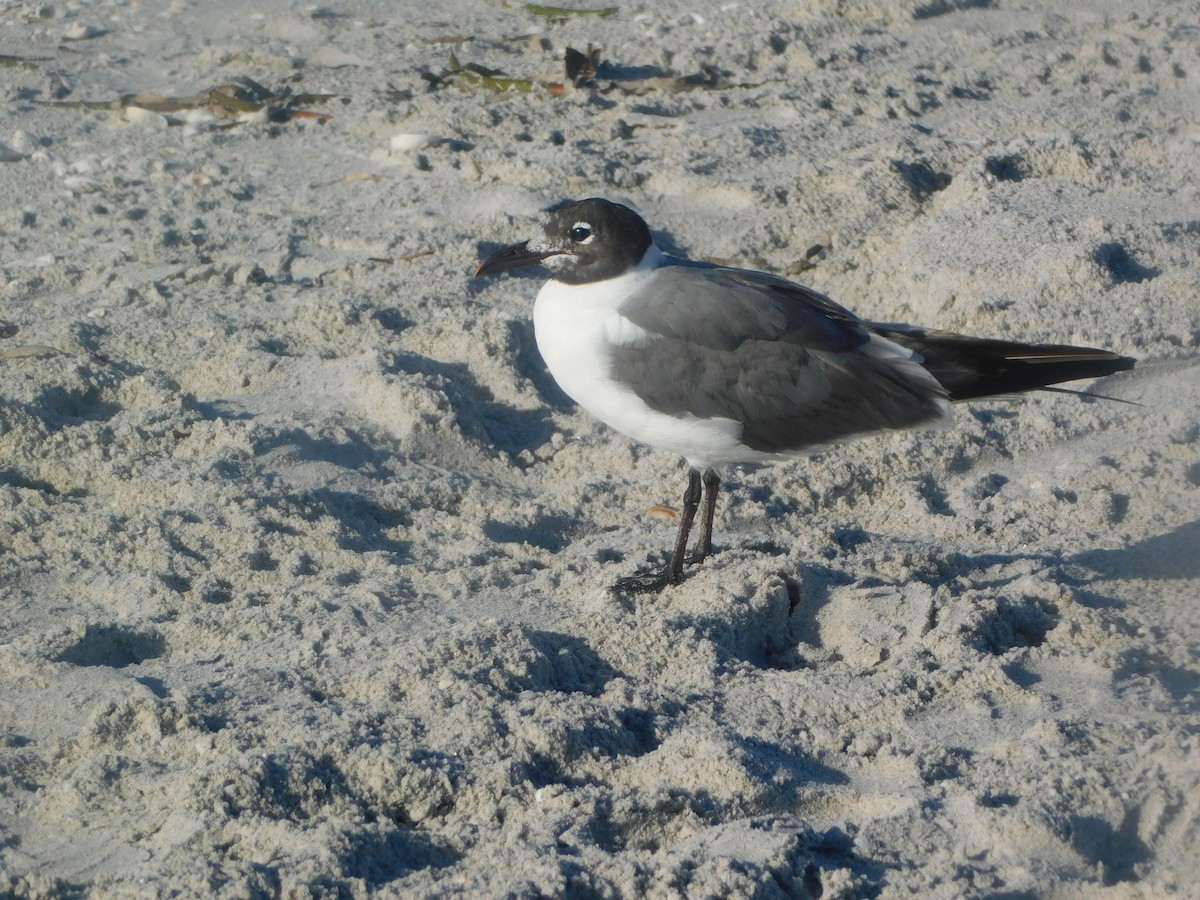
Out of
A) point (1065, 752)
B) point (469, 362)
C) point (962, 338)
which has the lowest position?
point (469, 362)

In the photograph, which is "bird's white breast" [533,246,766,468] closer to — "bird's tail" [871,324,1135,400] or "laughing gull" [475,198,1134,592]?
"laughing gull" [475,198,1134,592]

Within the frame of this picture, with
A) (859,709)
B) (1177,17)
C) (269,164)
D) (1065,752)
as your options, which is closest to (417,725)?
(859,709)

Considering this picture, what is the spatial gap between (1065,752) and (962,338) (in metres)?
1.51

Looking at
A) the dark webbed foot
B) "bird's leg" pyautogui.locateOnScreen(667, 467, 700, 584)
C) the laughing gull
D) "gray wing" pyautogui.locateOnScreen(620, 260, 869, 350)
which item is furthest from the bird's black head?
the dark webbed foot

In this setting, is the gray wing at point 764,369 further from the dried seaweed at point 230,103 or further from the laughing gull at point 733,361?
the dried seaweed at point 230,103

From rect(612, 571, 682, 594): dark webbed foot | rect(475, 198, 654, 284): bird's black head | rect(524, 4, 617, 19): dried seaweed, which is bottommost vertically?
rect(612, 571, 682, 594): dark webbed foot

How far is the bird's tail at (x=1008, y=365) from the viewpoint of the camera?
4172mm

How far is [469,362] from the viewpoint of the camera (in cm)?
534

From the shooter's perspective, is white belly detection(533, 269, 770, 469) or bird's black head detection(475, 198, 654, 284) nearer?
white belly detection(533, 269, 770, 469)

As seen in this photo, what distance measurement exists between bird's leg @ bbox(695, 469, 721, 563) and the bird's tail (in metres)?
0.73

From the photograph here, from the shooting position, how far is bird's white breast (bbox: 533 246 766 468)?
412 centimetres

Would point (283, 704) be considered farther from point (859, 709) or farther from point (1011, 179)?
point (1011, 179)

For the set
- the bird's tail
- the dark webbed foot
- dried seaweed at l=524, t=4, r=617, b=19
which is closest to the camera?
the dark webbed foot

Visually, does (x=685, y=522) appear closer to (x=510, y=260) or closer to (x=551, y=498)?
(x=551, y=498)
